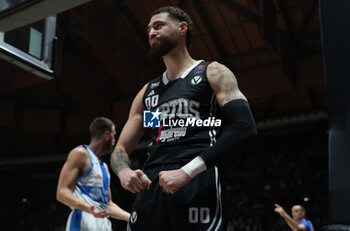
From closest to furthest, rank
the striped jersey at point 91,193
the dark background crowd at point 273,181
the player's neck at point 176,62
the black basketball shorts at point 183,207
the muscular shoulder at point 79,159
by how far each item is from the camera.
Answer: the black basketball shorts at point 183,207
the player's neck at point 176,62
the striped jersey at point 91,193
the muscular shoulder at point 79,159
the dark background crowd at point 273,181

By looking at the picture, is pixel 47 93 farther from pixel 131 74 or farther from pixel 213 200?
pixel 213 200

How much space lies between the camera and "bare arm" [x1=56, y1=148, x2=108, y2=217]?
12.4 ft

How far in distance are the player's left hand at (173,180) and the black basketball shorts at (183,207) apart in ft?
0.50

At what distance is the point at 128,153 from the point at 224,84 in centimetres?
69

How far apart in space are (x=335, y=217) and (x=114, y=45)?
344 inches

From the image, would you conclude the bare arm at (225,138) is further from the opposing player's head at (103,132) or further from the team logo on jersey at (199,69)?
the opposing player's head at (103,132)

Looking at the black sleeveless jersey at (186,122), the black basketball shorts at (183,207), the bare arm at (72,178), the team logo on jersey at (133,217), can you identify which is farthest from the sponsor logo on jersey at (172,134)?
the bare arm at (72,178)

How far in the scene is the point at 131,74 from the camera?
10438 millimetres

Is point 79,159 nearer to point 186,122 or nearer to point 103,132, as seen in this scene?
point 103,132

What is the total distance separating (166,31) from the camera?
7.62 ft

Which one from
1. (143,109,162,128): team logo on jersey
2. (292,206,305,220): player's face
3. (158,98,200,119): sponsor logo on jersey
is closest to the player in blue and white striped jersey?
(143,109,162,128): team logo on jersey

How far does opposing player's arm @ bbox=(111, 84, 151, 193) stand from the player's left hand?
0.16 metres

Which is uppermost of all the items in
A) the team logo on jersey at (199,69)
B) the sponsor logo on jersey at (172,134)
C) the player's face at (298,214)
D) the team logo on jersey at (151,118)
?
the team logo on jersey at (199,69)

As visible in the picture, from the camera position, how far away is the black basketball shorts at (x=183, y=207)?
2.02 meters
